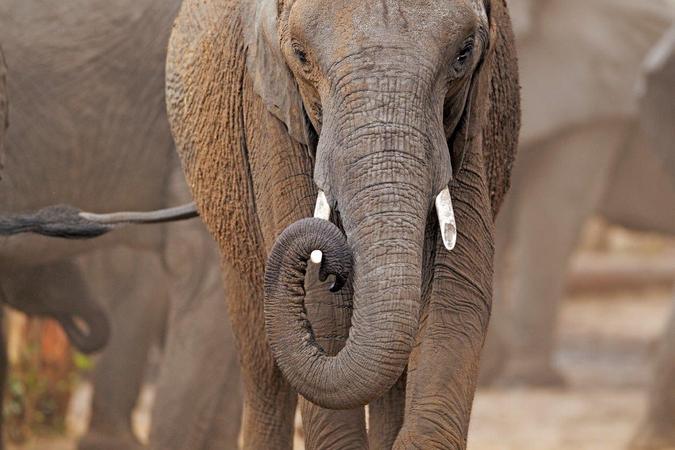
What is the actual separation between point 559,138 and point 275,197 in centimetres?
505

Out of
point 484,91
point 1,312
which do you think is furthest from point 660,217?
point 484,91

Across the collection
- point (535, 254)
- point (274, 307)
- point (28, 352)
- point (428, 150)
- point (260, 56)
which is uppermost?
point (535, 254)

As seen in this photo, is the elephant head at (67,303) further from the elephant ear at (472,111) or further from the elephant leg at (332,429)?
the elephant ear at (472,111)

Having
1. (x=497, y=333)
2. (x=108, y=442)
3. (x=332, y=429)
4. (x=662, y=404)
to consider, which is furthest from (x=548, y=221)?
(x=332, y=429)

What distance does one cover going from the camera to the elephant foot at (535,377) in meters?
9.45

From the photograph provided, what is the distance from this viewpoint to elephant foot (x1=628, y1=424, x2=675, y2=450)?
7.56m

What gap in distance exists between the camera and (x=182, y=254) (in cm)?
623

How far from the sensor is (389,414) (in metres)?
4.79

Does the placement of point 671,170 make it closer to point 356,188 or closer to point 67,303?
point 67,303

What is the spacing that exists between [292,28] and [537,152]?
536 centimetres

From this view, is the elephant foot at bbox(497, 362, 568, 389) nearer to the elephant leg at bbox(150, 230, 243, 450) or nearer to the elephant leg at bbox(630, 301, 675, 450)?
the elephant leg at bbox(630, 301, 675, 450)

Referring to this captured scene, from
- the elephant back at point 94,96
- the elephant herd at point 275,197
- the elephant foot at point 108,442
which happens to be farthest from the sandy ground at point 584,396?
the elephant back at point 94,96

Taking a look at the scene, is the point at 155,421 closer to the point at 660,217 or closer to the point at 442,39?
the point at 442,39

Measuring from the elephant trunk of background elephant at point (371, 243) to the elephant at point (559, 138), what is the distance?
16.8 ft
